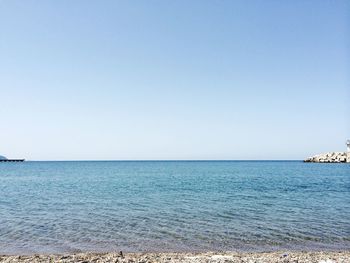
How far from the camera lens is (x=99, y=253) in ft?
49.4

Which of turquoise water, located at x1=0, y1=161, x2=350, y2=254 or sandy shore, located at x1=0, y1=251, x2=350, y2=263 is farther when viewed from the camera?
turquoise water, located at x1=0, y1=161, x2=350, y2=254

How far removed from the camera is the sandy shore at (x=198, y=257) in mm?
13322

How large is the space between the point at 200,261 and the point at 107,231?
8.52 m

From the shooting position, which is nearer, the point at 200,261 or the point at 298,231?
the point at 200,261

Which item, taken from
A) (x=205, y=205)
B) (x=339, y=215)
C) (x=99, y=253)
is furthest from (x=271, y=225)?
(x=99, y=253)

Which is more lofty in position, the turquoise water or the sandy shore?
the sandy shore

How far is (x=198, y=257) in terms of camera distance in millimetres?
13891

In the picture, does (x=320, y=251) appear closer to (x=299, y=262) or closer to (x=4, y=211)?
(x=299, y=262)

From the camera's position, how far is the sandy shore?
13.3 m

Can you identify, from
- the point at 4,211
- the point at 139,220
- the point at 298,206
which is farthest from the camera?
the point at 298,206

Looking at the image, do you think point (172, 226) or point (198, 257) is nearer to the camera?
point (198, 257)

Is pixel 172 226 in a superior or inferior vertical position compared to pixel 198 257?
inferior

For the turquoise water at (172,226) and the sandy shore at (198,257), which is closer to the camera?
the sandy shore at (198,257)

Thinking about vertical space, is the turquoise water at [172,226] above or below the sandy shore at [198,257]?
below
